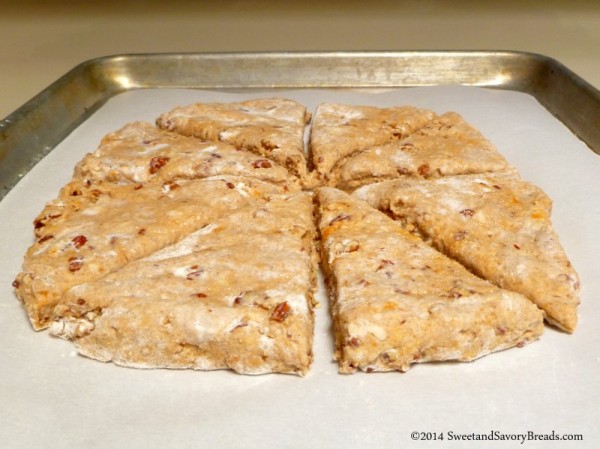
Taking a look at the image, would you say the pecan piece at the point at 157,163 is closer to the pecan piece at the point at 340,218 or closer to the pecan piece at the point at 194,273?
the pecan piece at the point at 194,273

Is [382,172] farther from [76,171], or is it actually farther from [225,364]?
→ [76,171]

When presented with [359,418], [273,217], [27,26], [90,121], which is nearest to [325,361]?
[359,418]

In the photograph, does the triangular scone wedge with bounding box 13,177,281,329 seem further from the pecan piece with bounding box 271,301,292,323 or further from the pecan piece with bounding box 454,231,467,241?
the pecan piece with bounding box 454,231,467,241

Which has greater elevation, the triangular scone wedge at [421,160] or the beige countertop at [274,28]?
the triangular scone wedge at [421,160]

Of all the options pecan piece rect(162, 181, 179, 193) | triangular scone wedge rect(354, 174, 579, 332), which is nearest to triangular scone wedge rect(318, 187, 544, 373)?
triangular scone wedge rect(354, 174, 579, 332)

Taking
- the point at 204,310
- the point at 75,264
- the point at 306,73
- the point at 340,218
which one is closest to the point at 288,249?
the point at 340,218

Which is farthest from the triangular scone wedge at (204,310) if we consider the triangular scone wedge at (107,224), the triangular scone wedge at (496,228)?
the triangular scone wedge at (496,228)

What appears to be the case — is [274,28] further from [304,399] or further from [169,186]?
[304,399]
